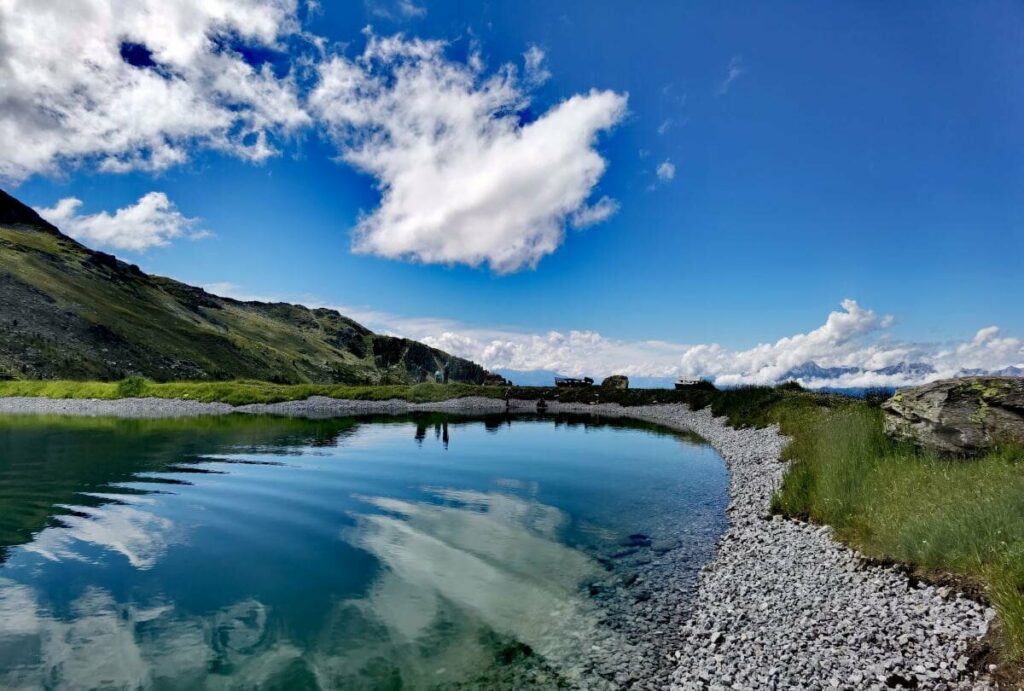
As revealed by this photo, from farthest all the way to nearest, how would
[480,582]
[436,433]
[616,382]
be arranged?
[616,382] → [436,433] → [480,582]

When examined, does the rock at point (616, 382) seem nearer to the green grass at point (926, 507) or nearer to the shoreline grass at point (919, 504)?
the shoreline grass at point (919, 504)

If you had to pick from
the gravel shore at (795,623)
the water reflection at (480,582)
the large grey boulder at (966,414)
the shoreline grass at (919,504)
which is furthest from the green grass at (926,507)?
the water reflection at (480,582)

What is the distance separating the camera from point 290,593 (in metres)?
15.0

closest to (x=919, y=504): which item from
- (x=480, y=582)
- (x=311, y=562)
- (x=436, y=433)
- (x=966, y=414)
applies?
(x=966, y=414)

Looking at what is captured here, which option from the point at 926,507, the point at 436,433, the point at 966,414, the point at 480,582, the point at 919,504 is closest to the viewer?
the point at 926,507

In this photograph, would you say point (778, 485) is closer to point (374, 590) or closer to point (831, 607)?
point (831, 607)

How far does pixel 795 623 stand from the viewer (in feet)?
40.5

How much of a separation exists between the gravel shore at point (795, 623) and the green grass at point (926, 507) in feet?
2.48

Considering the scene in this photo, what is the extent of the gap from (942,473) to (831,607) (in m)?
7.24

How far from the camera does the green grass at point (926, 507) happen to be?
10789mm

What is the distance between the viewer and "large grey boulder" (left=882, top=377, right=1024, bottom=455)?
18.7m

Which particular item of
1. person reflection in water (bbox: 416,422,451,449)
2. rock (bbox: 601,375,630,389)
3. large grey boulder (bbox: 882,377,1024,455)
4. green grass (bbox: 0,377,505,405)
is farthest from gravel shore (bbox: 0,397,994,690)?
rock (bbox: 601,375,630,389)

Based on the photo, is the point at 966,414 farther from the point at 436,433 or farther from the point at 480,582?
the point at 436,433

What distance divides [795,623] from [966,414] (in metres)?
13.7
